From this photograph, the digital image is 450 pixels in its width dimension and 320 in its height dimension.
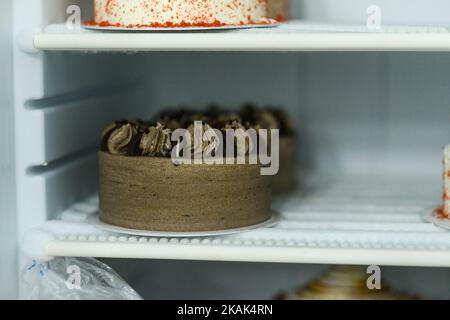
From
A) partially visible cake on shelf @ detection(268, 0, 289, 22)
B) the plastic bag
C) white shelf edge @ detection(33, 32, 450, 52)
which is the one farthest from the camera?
partially visible cake on shelf @ detection(268, 0, 289, 22)

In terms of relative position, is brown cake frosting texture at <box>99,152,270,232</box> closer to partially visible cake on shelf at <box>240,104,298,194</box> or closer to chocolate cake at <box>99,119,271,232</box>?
chocolate cake at <box>99,119,271,232</box>

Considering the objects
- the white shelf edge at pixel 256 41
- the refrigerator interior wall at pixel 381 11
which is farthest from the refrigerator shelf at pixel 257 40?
the refrigerator interior wall at pixel 381 11

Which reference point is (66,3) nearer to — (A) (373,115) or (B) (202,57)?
(B) (202,57)

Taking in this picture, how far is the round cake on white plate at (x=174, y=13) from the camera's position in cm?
112

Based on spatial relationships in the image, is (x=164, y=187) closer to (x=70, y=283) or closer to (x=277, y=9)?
(x=70, y=283)

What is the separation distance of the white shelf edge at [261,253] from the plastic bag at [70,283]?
6 centimetres

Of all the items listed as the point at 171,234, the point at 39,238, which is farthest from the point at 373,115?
the point at 39,238

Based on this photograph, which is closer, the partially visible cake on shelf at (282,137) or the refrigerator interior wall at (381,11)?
the partially visible cake on shelf at (282,137)

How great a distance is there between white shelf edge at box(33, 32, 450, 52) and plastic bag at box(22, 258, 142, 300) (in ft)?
1.03

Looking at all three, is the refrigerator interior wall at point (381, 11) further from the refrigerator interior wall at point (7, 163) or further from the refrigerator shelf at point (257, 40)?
the refrigerator interior wall at point (7, 163)

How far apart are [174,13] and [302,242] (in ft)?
1.15

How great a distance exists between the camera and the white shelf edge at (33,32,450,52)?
1.07m

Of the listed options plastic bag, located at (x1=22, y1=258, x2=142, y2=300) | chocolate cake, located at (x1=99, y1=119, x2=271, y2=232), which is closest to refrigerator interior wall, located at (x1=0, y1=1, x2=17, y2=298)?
plastic bag, located at (x1=22, y1=258, x2=142, y2=300)
